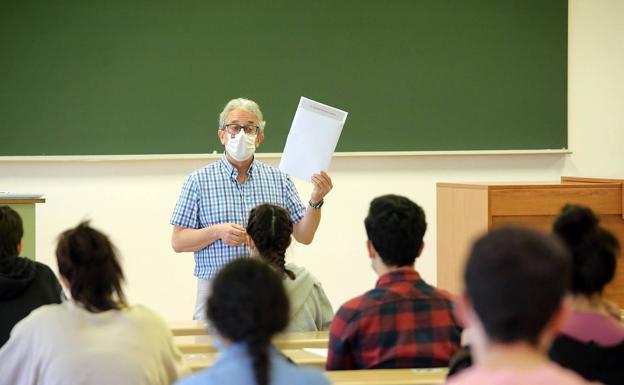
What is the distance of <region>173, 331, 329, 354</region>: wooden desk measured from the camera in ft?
8.87

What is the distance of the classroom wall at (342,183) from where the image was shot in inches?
227

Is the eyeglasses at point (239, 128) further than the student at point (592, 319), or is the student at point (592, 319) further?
the eyeglasses at point (239, 128)

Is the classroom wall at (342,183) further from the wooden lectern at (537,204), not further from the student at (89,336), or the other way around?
the student at (89,336)

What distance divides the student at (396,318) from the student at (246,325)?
0.72m

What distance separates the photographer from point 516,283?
118 centimetres

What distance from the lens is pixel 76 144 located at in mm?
5699

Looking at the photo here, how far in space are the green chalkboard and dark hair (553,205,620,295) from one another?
3.85m

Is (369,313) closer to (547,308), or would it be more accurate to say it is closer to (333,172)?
(547,308)

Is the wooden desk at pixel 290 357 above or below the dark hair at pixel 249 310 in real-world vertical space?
below

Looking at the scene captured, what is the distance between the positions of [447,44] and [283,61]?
1.16 metres

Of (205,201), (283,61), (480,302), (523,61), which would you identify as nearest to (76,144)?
(283,61)

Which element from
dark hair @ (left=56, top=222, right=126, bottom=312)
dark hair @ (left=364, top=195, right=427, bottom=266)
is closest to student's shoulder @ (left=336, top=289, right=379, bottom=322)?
dark hair @ (left=364, top=195, right=427, bottom=266)

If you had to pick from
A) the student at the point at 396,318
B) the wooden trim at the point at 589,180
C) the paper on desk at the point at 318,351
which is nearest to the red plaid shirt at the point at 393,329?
the student at the point at 396,318

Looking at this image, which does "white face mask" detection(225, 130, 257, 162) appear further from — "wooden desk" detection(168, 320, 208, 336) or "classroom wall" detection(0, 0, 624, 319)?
"classroom wall" detection(0, 0, 624, 319)
